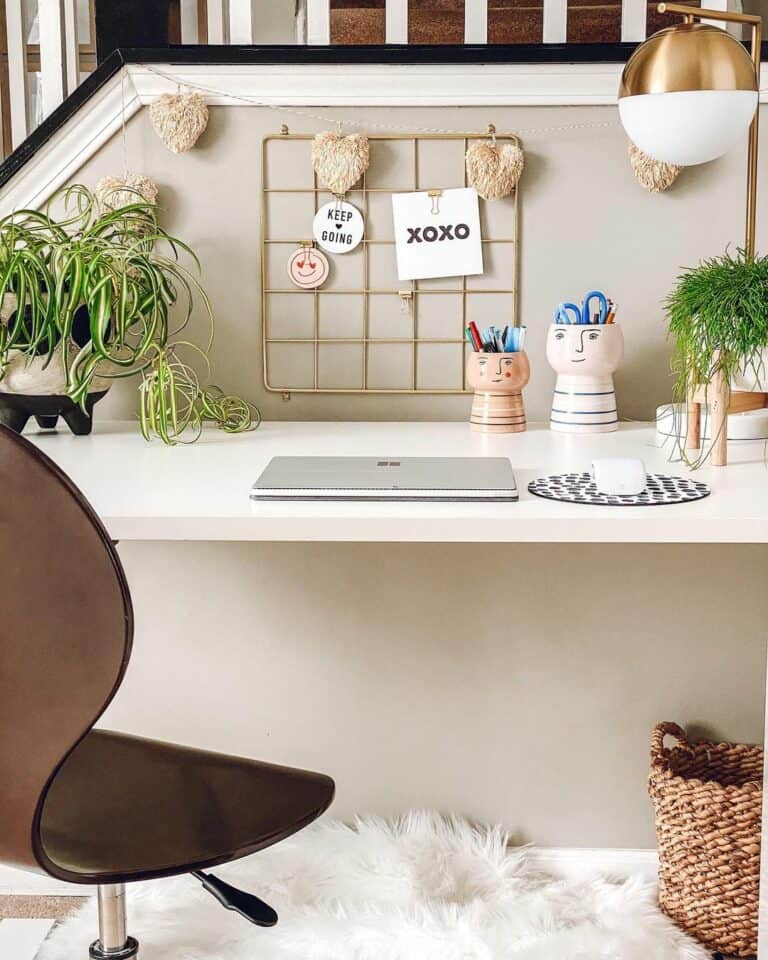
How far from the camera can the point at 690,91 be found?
57.7 inches

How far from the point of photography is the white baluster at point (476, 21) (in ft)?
6.19

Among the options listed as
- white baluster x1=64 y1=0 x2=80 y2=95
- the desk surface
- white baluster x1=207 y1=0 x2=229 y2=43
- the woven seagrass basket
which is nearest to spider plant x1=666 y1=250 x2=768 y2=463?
the desk surface

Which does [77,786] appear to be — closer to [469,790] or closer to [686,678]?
[469,790]

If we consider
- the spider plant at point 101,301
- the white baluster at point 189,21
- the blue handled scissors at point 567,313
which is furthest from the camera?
the white baluster at point 189,21

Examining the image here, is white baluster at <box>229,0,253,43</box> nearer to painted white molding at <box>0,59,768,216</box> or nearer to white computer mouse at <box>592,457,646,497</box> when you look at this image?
painted white molding at <box>0,59,768,216</box>

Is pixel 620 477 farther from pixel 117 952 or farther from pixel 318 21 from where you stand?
pixel 318 21

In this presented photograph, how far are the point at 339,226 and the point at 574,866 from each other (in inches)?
45.7

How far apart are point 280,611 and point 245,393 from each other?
378mm

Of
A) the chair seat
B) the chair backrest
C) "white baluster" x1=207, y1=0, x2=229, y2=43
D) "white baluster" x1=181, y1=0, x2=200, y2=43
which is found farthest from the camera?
"white baluster" x1=181, y1=0, x2=200, y2=43

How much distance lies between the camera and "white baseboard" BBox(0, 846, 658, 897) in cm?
193

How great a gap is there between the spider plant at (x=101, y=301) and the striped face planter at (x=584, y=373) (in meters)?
0.49

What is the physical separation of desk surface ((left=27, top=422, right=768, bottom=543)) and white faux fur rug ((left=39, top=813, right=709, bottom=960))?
2.35ft

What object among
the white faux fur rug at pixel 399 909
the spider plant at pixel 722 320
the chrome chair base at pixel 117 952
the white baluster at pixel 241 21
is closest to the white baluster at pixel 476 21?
the white baluster at pixel 241 21

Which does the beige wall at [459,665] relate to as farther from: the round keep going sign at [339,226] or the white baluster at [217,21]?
the white baluster at [217,21]
